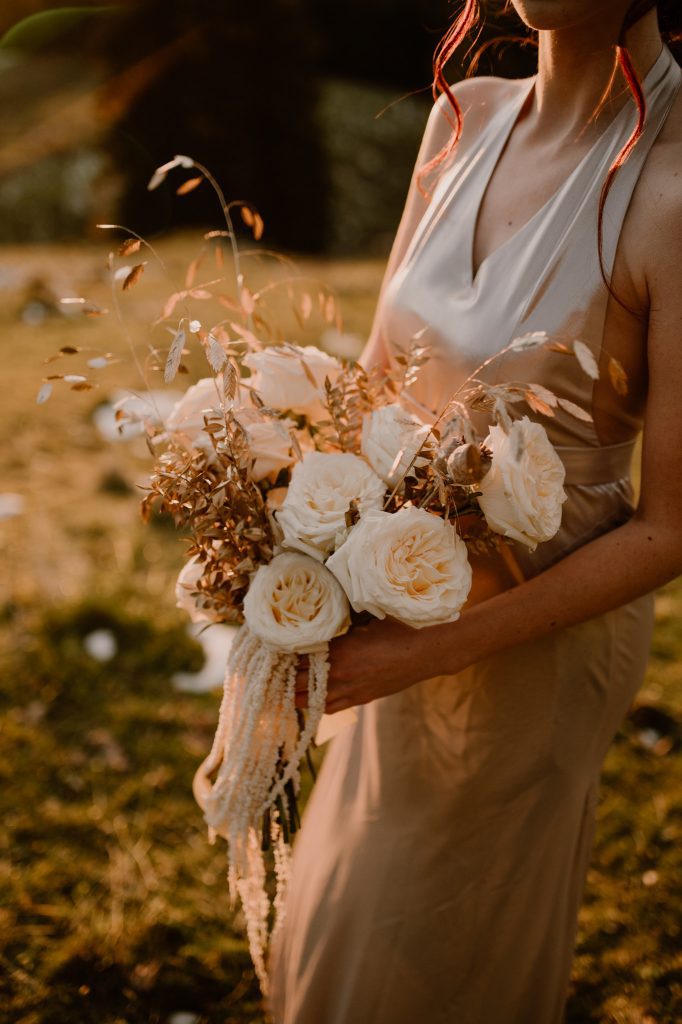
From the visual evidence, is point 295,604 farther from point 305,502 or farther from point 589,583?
point 589,583

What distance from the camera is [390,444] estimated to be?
52.3 inches

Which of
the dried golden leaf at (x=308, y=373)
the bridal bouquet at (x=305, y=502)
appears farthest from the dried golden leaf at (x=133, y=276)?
the dried golden leaf at (x=308, y=373)

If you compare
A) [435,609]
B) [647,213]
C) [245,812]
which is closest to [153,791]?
[245,812]

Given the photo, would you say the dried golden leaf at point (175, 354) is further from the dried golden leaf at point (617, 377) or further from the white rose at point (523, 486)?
the dried golden leaf at point (617, 377)

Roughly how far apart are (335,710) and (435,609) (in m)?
0.36

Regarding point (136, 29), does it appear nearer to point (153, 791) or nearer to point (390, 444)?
point (153, 791)

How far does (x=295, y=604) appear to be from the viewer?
4.30 ft

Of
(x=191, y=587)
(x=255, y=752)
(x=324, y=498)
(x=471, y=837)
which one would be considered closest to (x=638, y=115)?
(x=324, y=498)

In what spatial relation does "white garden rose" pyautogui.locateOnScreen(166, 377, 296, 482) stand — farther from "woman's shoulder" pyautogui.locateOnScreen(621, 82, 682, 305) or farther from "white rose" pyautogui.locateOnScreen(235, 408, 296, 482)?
"woman's shoulder" pyautogui.locateOnScreen(621, 82, 682, 305)

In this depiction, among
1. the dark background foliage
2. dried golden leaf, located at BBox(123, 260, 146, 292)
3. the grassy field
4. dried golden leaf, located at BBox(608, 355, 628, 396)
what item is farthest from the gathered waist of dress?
the dark background foliage

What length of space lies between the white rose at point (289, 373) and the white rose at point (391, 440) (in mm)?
127

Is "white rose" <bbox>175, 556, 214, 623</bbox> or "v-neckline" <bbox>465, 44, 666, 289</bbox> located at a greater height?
"v-neckline" <bbox>465, 44, 666, 289</bbox>

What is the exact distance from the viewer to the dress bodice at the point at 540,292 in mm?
1431

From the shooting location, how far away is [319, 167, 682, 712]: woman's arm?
134 cm
